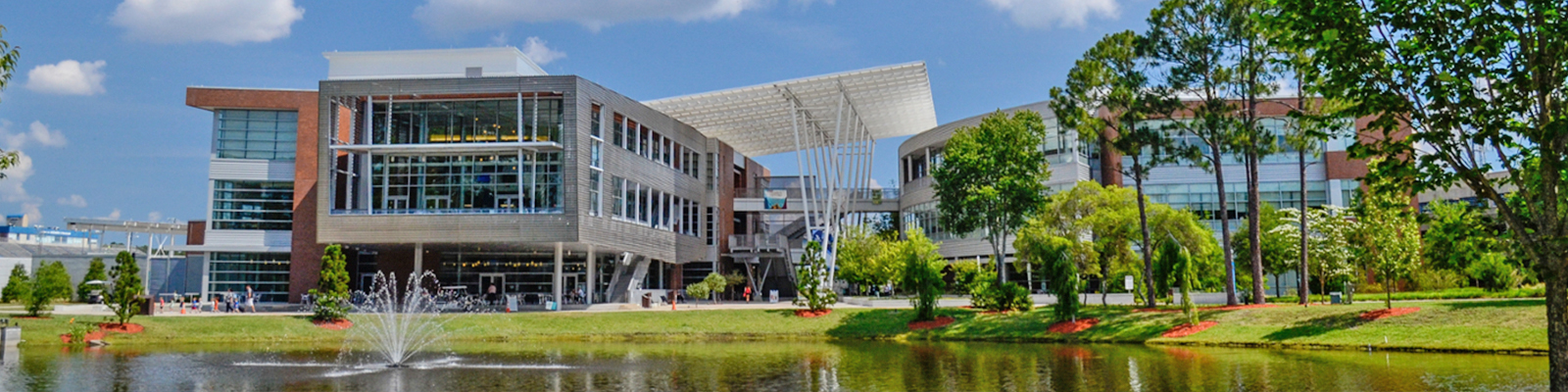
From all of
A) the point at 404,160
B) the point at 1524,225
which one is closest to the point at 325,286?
the point at 404,160

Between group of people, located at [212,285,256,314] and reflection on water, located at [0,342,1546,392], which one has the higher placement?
group of people, located at [212,285,256,314]

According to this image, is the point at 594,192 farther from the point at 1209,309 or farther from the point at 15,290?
the point at 15,290

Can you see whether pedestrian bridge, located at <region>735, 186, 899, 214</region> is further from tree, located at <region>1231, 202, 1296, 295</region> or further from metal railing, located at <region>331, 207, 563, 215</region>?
metal railing, located at <region>331, 207, 563, 215</region>

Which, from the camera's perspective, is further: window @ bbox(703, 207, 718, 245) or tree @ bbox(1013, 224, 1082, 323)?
window @ bbox(703, 207, 718, 245)

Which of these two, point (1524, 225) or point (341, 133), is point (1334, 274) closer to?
point (1524, 225)

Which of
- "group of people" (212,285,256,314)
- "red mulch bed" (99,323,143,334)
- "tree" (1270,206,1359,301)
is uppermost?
"tree" (1270,206,1359,301)

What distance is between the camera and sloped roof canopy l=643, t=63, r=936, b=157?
181 ft

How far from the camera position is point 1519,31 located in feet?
36.5

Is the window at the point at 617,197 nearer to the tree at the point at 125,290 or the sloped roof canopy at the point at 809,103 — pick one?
the sloped roof canopy at the point at 809,103

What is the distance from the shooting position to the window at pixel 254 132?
176ft

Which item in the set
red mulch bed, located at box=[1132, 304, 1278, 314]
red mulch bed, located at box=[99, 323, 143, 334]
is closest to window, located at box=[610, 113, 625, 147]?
red mulch bed, located at box=[99, 323, 143, 334]

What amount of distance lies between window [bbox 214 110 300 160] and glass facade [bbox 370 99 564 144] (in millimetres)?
9898

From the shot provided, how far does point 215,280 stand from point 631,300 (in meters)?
21.7

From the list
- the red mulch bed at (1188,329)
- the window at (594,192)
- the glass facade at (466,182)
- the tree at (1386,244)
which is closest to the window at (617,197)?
the window at (594,192)
